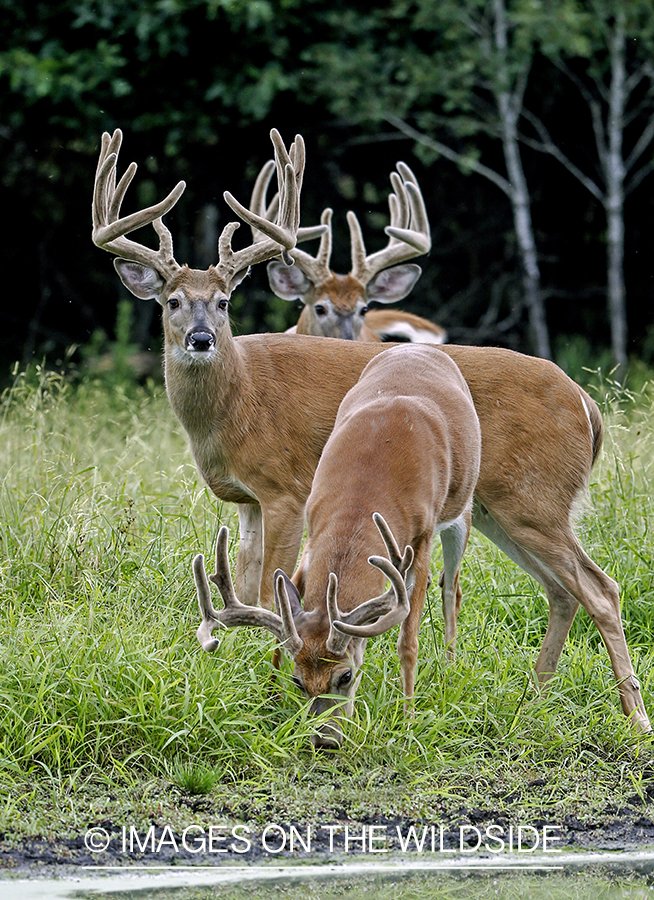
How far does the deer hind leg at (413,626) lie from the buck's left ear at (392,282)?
4028mm

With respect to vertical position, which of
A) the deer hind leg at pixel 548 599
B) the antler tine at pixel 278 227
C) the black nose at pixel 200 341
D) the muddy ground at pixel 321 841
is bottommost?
the muddy ground at pixel 321 841

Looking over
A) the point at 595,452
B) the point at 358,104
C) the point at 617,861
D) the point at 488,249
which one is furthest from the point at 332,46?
the point at 617,861

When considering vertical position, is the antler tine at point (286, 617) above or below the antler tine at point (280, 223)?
below

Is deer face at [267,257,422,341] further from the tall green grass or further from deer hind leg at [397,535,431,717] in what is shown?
deer hind leg at [397,535,431,717]

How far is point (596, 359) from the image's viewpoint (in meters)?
13.0

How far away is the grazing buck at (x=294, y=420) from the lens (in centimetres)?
539

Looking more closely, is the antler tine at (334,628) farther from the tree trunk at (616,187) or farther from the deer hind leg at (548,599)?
the tree trunk at (616,187)

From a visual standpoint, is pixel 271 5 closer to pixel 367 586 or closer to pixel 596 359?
pixel 596 359

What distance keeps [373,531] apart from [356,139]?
8.72 m

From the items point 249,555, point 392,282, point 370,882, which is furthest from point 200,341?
point 392,282

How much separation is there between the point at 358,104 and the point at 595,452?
23.6ft

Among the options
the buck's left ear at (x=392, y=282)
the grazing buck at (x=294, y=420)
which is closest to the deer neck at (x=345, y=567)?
the grazing buck at (x=294, y=420)

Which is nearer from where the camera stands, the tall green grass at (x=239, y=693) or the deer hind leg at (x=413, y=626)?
the tall green grass at (x=239, y=693)

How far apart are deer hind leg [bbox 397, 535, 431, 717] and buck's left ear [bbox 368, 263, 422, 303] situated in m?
4.03
